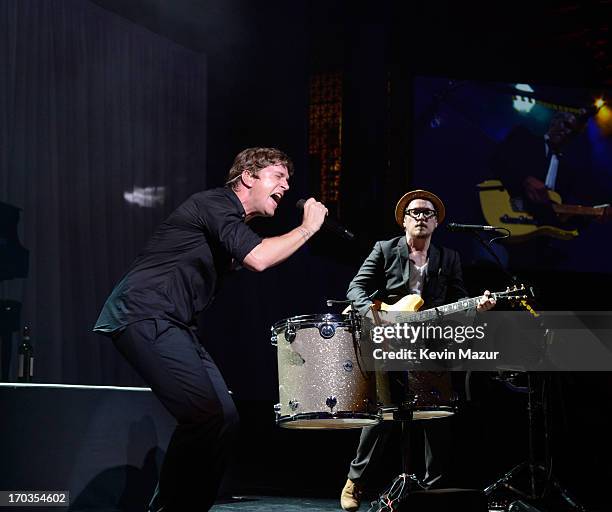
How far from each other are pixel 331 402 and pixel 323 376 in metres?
0.14

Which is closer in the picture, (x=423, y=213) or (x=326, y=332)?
(x=326, y=332)

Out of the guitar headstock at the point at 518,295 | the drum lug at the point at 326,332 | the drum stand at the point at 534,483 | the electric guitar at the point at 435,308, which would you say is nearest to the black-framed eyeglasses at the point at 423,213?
the electric guitar at the point at 435,308

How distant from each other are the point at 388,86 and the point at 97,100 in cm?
276

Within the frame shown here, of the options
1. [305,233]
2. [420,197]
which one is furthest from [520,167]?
[305,233]

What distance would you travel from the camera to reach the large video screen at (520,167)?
7.35 meters

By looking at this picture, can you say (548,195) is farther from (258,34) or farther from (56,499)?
(56,499)

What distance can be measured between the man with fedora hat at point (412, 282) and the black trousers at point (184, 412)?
1932mm

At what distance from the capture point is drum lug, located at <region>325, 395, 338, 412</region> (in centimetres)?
402

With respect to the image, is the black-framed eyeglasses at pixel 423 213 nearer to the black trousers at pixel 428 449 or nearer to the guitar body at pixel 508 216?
the black trousers at pixel 428 449

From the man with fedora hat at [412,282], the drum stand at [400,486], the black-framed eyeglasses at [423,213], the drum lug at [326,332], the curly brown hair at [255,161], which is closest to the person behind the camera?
the curly brown hair at [255,161]

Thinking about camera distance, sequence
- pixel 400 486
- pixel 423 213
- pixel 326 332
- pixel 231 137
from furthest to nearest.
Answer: pixel 231 137 < pixel 423 213 < pixel 400 486 < pixel 326 332

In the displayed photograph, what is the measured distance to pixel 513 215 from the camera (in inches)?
291

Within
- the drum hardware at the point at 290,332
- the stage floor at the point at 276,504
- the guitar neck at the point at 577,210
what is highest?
the guitar neck at the point at 577,210

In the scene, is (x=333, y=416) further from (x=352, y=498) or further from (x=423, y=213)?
(x=423, y=213)
